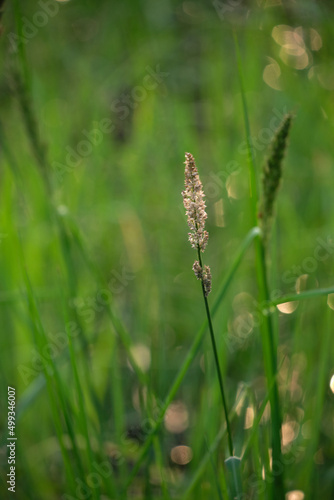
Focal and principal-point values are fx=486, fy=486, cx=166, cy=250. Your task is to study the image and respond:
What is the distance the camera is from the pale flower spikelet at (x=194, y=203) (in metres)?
0.60

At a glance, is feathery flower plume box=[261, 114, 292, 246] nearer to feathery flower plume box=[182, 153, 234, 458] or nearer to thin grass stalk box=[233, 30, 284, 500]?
thin grass stalk box=[233, 30, 284, 500]

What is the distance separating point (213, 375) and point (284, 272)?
730mm

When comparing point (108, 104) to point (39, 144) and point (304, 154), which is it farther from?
point (39, 144)

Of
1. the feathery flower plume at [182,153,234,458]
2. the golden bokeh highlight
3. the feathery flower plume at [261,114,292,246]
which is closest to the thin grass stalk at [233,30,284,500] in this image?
the feathery flower plume at [261,114,292,246]

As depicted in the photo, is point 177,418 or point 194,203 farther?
point 177,418

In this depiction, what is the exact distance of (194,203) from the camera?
23.8 inches

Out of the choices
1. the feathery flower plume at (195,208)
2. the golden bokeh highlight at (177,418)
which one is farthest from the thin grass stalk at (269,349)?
the golden bokeh highlight at (177,418)

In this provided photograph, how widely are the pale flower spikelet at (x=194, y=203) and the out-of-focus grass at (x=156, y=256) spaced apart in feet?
1.03

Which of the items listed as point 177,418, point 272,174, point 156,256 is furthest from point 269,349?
point 156,256

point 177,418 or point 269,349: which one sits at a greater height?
point 269,349

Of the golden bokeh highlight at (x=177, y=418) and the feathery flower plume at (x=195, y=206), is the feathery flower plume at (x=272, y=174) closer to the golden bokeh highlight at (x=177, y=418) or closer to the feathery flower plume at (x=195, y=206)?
the feathery flower plume at (x=195, y=206)

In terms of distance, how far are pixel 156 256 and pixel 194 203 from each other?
1438 millimetres

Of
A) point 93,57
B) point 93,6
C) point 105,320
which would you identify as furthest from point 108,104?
point 105,320

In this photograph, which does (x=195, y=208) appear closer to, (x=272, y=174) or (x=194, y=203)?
(x=194, y=203)
